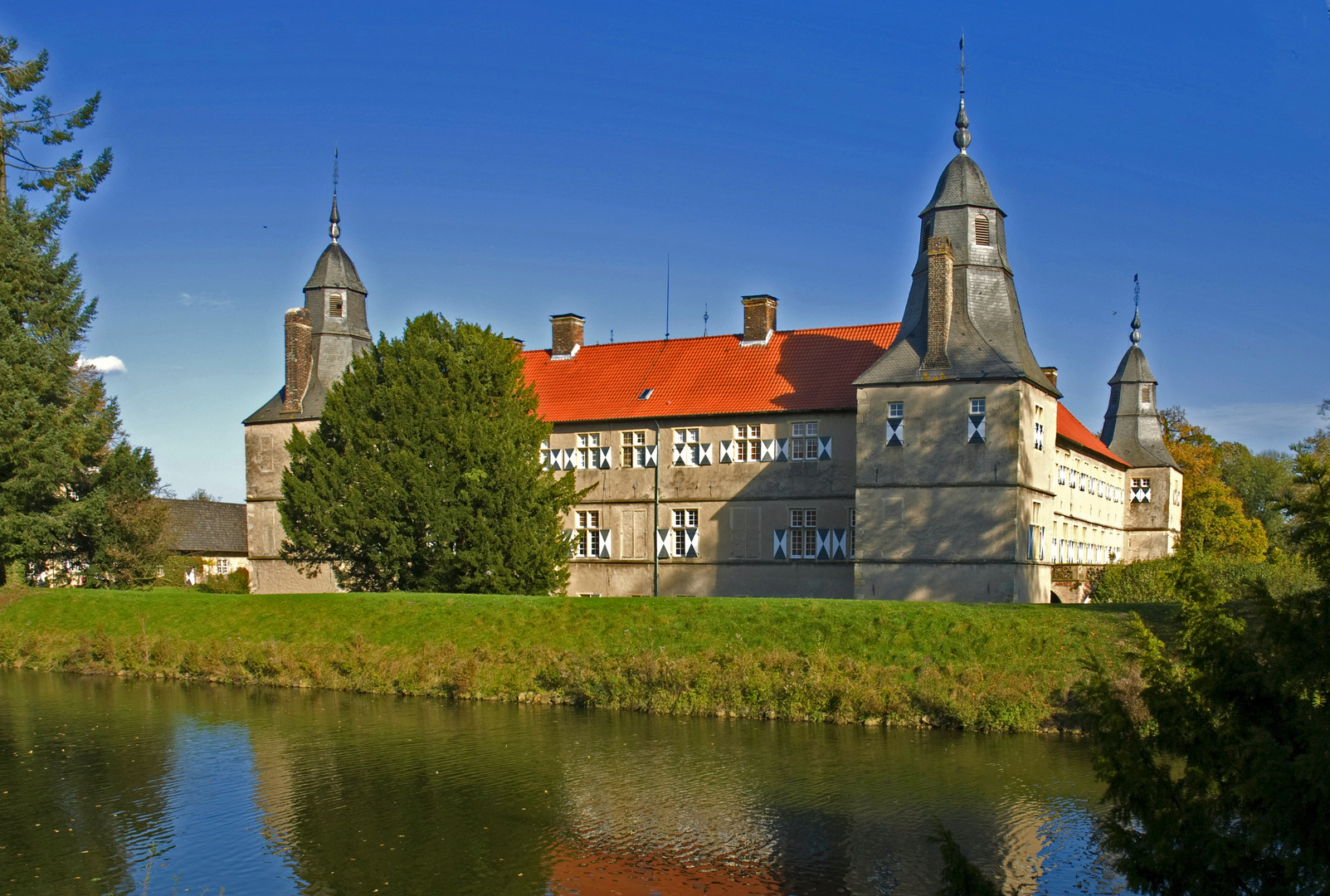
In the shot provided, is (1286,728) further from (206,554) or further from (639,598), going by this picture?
(206,554)

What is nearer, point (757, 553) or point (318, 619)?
point (318, 619)

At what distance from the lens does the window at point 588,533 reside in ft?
114

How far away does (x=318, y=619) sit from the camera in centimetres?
2647

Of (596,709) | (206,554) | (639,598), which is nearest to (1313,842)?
(596,709)

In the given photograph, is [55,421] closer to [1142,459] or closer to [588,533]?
[588,533]

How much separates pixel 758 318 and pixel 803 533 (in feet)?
23.6

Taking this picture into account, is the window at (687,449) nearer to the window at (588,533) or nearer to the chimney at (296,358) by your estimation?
the window at (588,533)

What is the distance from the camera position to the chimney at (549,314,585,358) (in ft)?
127

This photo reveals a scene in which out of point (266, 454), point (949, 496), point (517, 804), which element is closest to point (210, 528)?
point (266, 454)

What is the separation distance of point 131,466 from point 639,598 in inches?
710

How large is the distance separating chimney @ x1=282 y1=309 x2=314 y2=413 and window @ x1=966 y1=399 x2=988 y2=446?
2075cm

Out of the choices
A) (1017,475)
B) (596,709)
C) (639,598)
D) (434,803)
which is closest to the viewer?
(434,803)

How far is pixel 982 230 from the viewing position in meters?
29.3

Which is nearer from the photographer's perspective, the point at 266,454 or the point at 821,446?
the point at 821,446
